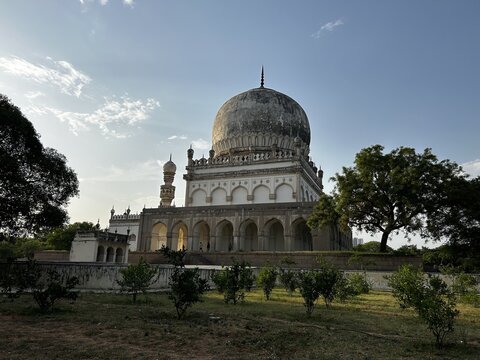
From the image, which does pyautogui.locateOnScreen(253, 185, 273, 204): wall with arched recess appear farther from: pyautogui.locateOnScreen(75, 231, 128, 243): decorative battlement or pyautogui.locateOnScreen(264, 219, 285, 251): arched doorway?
pyautogui.locateOnScreen(75, 231, 128, 243): decorative battlement

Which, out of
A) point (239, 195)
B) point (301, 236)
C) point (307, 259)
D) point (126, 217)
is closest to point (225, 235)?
point (239, 195)

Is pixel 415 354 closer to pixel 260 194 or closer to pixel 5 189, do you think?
pixel 5 189

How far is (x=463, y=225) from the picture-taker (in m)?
18.0

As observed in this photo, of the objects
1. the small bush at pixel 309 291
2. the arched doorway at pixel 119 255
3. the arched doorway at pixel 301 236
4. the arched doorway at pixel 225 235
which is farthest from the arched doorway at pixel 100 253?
the small bush at pixel 309 291

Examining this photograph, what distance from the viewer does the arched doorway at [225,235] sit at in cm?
2944

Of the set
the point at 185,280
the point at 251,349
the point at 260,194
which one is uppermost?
the point at 260,194

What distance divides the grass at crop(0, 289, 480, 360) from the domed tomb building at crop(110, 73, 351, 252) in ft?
60.2

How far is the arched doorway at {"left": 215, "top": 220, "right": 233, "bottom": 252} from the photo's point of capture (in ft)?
96.6

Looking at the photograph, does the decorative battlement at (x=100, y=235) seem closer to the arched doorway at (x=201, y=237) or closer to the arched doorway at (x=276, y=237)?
the arched doorway at (x=201, y=237)

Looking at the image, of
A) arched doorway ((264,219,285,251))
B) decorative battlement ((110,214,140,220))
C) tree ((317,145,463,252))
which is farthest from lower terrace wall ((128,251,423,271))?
decorative battlement ((110,214,140,220))

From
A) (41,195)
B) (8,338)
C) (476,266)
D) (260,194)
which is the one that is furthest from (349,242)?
(8,338)

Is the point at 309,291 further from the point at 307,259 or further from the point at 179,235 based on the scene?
the point at 179,235

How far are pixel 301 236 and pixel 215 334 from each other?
24346 mm

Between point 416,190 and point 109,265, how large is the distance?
13256 mm
